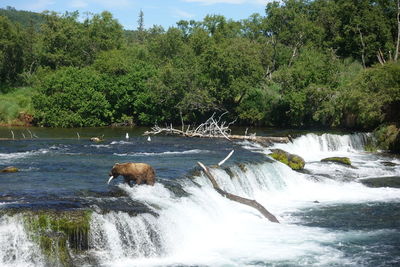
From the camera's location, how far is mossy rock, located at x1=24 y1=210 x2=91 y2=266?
51.1 ft

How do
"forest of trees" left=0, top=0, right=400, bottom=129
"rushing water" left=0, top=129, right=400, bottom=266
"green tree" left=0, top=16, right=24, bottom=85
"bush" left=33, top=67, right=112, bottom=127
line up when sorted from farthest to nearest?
"green tree" left=0, top=16, right=24, bottom=85, "bush" left=33, top=67, right=112, bottom=127, "forest of trees" left=0, top=0, right=400, bottom=129, "rushing water" left=0, top=129, right=400, bottom=266

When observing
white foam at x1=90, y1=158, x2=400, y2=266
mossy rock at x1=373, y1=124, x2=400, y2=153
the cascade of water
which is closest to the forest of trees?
mossy rock at x1=373, y1=124, x2=400, y2=153

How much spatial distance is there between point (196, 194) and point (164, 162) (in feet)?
21.9

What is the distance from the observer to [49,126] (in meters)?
52.1

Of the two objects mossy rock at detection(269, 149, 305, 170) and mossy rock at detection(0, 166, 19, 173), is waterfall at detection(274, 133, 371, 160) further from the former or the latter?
mossy rock at detection(0, 166, 19, 173)

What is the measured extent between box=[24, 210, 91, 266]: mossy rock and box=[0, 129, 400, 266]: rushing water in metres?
0.26

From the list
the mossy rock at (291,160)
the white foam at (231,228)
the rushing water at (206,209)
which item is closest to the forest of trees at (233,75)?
the mossy rock at (291,160)

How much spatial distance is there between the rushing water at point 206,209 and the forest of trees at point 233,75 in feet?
45.7

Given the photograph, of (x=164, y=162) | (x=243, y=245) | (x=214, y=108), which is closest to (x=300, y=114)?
(x=214, y=108)

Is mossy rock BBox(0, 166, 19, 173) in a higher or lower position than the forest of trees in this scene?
lower

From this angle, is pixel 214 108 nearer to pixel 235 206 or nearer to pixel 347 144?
pixel 347 144

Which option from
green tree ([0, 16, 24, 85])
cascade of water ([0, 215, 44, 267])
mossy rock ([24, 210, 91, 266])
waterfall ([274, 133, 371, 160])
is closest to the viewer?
cascade of water ([0, 215, 44, 267])

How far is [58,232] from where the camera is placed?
16000mm

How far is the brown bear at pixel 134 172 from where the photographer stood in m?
20.4
